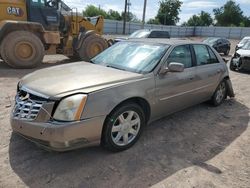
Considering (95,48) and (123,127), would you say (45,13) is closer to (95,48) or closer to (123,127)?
(95,48)

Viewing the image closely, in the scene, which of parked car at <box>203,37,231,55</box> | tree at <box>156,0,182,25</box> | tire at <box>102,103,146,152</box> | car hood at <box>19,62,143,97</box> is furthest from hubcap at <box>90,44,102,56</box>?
tree at <box>156,0,182,25</box>

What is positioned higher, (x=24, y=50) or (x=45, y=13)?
(x=45, y=13)

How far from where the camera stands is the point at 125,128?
3.68m

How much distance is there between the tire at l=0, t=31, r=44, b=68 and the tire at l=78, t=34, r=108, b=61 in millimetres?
1913

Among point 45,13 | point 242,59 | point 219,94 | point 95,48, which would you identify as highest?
point 45,13

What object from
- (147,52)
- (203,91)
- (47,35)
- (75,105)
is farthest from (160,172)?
(47,35)

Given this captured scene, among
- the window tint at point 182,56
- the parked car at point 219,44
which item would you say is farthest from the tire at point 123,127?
the parked car at point 219,44

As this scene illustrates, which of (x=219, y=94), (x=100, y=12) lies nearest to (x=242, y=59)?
(x=219, y=94)

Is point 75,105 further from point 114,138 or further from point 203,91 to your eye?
point 203,91

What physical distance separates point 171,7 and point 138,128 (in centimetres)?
7180

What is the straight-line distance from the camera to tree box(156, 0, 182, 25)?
2773 inches

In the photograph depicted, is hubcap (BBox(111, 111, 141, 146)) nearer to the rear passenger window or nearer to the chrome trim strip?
the chrome trim strip

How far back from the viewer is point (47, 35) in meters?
10.2

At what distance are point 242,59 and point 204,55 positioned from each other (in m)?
6.78
